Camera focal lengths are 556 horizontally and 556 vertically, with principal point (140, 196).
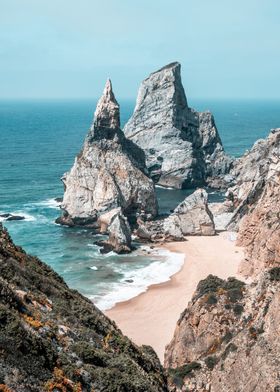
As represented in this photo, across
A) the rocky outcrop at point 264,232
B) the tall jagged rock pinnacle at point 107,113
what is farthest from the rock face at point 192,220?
the tall jagged rock pinnacle at point 107,113

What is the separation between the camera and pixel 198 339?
2772cm

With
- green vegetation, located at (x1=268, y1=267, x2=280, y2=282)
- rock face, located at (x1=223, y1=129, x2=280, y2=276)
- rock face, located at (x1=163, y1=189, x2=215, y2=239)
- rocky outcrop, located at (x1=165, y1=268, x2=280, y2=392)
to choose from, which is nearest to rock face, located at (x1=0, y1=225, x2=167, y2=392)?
rocky outcrop, located at (x1=165, y1=268, x2=280, y2=392)

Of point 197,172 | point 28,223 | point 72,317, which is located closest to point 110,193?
point 28,223

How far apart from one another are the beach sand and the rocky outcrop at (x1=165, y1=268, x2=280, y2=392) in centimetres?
907

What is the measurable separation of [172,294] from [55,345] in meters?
36.5

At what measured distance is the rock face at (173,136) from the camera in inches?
4045

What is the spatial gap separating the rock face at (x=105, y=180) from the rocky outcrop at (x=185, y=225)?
5575 mm

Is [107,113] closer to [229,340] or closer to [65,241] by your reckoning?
[65,241]

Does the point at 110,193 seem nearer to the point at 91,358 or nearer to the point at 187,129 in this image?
the point at 187,129

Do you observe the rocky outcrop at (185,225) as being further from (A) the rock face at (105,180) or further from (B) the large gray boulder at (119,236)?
(A) the rock face at (105,180)

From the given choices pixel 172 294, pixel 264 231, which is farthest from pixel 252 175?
pixel 172 294

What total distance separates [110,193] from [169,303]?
28602mm

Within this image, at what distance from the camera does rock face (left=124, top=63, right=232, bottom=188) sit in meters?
103

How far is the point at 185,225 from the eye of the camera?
2731 inches
